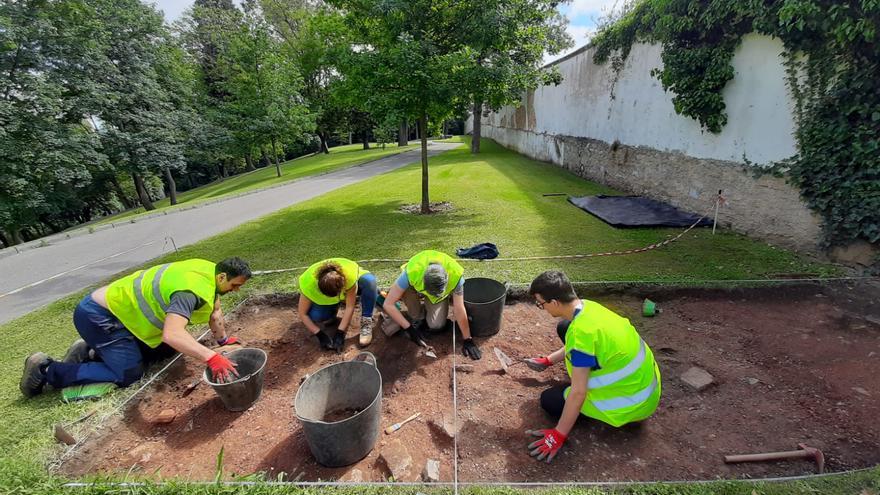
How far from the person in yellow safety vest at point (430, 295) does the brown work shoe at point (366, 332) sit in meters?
0.22

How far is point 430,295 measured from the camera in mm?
3400

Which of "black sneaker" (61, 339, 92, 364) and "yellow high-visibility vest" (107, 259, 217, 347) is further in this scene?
"black sneaker" (61, 339, 92, 364)

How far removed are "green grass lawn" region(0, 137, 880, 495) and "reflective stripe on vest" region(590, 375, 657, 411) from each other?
0.47 m

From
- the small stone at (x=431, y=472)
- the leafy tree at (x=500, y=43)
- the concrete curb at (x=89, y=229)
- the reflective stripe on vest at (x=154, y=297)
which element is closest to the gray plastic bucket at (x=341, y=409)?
the small stone at (x=431, y=472)

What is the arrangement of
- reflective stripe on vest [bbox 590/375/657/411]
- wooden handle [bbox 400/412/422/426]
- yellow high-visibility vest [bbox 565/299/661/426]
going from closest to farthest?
yellow high-visibility vest [bbox 565/299/661/426] < reflective stripe on vest [bbox 590/375/657/411] < wooden handle [bbox 400/412/422/426]

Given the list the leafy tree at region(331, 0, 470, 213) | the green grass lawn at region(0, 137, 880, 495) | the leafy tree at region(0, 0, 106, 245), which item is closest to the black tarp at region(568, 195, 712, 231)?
the green grass lawn at region(0, 137, 880, 495)

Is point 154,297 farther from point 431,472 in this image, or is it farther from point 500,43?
point 500,43

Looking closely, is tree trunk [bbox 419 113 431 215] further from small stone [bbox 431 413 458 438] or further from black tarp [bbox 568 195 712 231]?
small stone [bbox 431 413 458 438]

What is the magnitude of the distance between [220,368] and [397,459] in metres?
1.53

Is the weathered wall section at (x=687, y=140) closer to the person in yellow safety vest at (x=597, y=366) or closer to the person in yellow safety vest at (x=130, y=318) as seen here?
the person in yellow safety vest at (x=597, y=366)

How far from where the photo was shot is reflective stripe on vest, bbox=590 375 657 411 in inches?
96.9

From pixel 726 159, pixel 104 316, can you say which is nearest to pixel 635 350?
pixel 104 316

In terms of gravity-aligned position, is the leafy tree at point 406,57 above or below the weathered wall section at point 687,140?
above

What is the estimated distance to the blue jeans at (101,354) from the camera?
3172 millimetres
